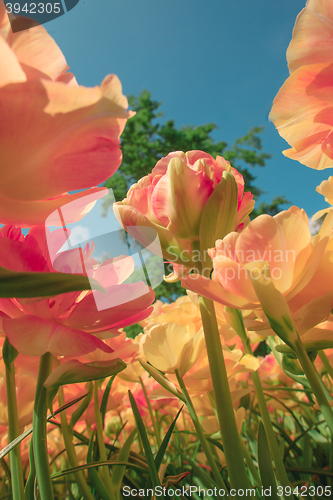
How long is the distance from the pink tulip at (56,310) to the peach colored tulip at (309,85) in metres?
0.19

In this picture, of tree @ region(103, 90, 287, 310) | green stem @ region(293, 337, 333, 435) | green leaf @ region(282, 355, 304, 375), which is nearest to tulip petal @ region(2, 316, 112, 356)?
green stem @ region(293, 337, 333, 435)

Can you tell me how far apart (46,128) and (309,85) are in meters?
0.20

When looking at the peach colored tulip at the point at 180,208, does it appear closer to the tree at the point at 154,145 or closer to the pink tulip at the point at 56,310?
the pink tulip at the point at 56,310

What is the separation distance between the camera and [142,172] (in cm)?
676

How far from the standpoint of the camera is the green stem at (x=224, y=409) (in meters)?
0.20

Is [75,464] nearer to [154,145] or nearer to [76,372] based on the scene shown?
[76,372]

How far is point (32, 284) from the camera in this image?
12 centimetres

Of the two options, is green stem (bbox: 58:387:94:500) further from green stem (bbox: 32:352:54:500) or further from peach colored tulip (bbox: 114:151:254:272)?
peach colored tulip (bbox: 114:151:254:272)

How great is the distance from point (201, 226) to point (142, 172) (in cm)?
673

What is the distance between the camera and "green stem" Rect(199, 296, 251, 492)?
204 mm

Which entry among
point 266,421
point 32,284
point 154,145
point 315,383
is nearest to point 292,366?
point 266,421

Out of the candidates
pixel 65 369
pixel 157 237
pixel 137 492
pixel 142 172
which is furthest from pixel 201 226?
pixel 142 172

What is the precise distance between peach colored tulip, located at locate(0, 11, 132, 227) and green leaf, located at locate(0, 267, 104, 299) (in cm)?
5

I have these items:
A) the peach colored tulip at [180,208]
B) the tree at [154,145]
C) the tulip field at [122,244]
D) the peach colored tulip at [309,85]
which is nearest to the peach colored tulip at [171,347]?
the tulip field at [122,244]
